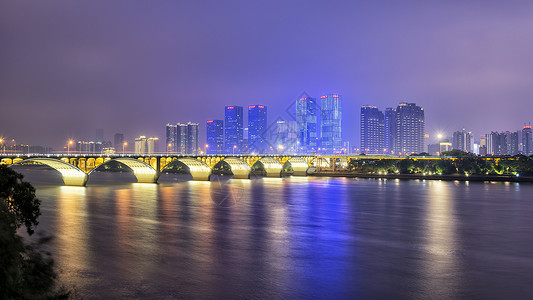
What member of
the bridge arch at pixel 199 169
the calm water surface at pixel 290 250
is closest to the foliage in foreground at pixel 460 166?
the bridge arch at pixel 199 169

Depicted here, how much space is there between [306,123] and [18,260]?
166 meters

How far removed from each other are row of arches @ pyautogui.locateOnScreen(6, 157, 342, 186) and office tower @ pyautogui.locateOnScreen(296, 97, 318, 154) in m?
18.6

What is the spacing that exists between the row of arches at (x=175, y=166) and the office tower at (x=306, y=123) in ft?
61.1

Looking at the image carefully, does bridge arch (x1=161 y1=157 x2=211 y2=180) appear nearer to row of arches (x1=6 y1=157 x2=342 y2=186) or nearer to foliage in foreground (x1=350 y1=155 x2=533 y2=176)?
row of arches (x1=6 y1=157 x2=342 y2=186)

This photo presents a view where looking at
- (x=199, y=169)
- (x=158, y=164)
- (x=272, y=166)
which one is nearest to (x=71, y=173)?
(x=158, y=164)

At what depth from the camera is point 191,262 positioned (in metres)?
27.1

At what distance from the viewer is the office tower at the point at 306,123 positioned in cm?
17600

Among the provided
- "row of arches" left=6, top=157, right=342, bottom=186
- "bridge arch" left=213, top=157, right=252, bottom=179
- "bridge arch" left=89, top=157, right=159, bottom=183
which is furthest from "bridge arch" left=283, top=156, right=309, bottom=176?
"bridge arch" left=89, top=157, right=159, bottom=183

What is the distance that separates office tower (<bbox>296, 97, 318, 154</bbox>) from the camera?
→ 176 m

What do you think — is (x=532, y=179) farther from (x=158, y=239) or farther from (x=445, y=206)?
(x=158, y=239)

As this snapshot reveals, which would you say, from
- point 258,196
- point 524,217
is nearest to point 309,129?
point 258,196

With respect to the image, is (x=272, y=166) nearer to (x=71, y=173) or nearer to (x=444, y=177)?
(x=444, y=177)

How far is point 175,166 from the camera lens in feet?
538

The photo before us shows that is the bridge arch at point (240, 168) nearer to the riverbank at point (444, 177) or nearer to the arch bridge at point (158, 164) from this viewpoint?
the arch bridge at point (158, 164)
